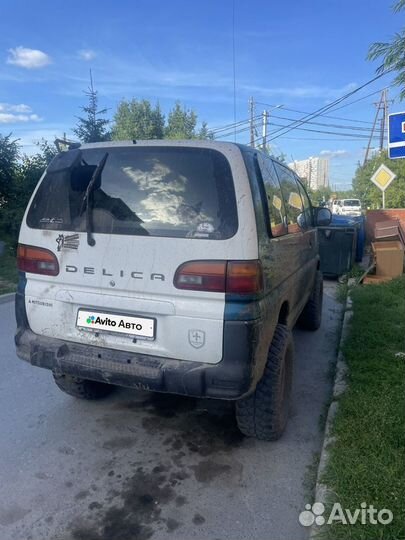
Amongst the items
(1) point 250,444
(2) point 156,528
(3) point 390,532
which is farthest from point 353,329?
(2) point 156,528

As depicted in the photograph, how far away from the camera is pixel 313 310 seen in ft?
17.3

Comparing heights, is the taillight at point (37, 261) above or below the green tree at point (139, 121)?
below

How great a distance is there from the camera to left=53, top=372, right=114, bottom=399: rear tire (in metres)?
3.24

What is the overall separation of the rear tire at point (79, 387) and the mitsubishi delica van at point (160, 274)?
647 millimetres

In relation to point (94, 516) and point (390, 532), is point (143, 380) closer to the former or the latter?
point (94, 516)

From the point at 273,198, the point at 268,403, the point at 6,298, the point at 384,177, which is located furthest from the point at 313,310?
the point at 384,177

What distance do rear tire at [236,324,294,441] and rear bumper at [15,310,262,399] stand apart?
36 cm

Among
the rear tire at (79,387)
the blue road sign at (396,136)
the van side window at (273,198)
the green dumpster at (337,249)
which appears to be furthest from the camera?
the green dumpster at (337,249)

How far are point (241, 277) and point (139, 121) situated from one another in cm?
3419

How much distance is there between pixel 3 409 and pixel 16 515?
4.15ft

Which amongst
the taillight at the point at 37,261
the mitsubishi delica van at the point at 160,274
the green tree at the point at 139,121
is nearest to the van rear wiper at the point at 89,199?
the mitsubishi delica van at the point at 160,274

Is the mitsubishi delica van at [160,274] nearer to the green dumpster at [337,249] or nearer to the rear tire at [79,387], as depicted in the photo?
the rear tire at [79,387]

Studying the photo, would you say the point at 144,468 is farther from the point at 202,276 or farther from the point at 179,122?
the point at 179,122

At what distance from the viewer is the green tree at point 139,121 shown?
3303cm
